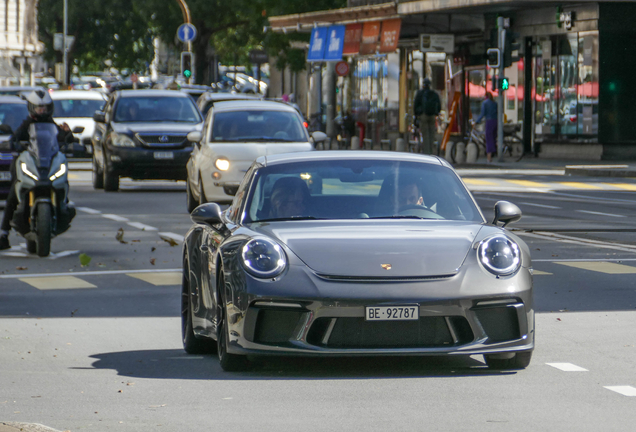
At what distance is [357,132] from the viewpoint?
50156 mm

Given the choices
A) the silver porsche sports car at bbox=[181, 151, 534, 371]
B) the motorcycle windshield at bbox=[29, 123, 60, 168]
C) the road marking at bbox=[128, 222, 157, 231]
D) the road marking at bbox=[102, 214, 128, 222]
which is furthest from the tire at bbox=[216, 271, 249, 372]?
the road marking at bbox=[102, 214, 128, 222]

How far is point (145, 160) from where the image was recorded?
82.3 feet

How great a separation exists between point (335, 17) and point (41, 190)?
3244 centimetres

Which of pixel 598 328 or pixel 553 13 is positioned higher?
pixel 553 13

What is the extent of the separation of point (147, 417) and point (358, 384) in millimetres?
1275

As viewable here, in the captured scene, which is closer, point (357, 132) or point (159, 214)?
point (159, 214)

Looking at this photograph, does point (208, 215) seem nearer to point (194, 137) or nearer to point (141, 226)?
point (141, 226)

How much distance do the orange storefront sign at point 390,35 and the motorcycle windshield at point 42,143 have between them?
92.6ft

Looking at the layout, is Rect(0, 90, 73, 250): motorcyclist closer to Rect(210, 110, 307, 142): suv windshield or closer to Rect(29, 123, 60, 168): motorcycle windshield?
Rect(29, 123, 60, 168): motorcycle windshield

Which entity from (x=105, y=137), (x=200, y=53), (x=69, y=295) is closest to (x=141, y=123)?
(x=105, y=137)

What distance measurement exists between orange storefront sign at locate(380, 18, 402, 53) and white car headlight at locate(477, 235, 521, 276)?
3524 cm

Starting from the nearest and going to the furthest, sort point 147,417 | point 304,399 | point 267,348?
point 147,417 → point 304,399 → point 267,348

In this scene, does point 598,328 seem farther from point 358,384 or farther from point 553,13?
point 553,13

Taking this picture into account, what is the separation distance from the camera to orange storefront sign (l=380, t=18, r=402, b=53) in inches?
1671
